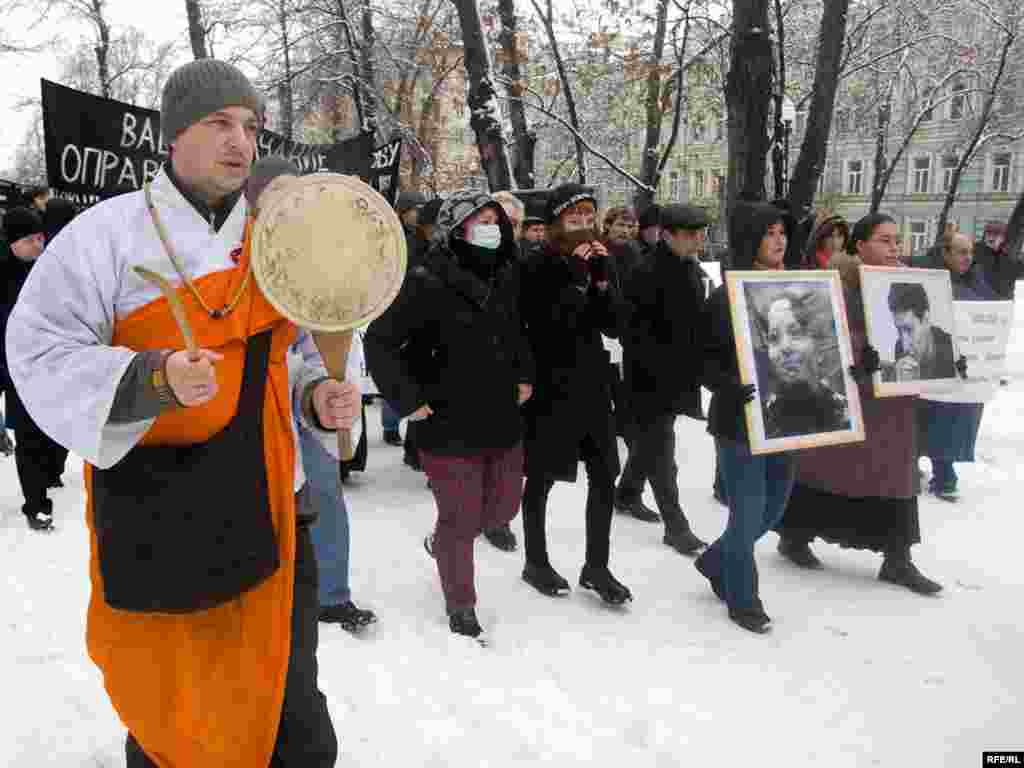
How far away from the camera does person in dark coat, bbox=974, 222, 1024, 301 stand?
6.85 meters

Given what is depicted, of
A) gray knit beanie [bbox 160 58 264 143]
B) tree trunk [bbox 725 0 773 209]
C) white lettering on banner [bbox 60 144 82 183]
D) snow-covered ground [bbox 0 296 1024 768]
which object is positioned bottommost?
snow-covered ground [bbox 0 296 1024 768]

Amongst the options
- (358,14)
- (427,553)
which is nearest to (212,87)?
(427,553)

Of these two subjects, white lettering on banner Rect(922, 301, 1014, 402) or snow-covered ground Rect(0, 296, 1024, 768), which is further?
white lettering on banner Rect(922, 301, 1014, 402)

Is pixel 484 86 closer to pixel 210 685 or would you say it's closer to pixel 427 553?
pixel 427 553

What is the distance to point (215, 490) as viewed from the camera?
1.84 meters

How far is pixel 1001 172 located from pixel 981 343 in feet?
129

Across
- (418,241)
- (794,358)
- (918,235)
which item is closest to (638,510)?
(794,358)

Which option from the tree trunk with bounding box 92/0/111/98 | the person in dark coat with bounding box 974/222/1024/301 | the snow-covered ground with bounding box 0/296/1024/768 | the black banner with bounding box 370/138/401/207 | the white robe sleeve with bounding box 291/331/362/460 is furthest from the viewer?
the tree trunk with bounding box 92/0/111/98

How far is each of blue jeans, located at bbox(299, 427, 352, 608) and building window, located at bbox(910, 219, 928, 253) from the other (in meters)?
43.7

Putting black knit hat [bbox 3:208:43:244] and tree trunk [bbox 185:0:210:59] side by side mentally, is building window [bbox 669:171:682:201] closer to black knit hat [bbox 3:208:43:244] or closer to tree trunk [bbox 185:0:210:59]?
tree trunk [bbox 185:0:210:59]

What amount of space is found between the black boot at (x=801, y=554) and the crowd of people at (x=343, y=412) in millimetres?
18

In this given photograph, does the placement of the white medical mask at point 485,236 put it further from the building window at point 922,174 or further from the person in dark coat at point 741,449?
the building window at point 922,174

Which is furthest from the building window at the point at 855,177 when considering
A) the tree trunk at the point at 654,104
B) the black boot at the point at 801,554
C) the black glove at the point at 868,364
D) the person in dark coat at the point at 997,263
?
the black glove at the point at 868,364

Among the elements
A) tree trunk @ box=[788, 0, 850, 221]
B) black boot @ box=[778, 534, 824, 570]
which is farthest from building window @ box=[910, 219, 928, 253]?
black boot @ box=[778, 534, 824, 570]
